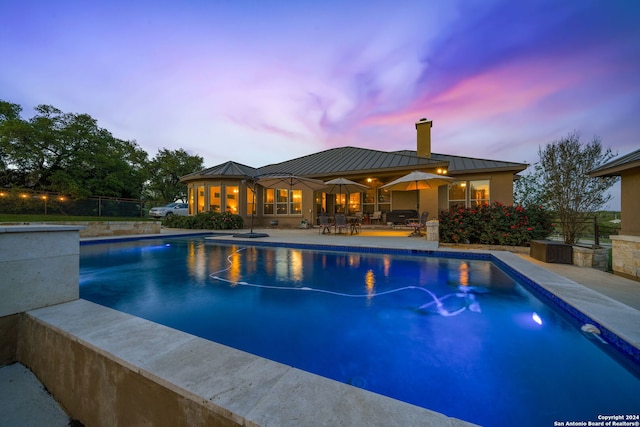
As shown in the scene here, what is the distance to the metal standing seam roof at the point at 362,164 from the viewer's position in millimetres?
11914

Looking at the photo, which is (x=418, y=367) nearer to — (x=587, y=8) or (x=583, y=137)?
(x=583, y=137)

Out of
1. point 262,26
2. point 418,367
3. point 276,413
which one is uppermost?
point 262,26

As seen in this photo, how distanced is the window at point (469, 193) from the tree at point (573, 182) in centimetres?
429

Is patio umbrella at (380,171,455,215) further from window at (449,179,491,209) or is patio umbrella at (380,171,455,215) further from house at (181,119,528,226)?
window at (449,179,491,209)

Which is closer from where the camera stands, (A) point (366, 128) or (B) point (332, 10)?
(B) point (332, 10)

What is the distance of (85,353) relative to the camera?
68.5 inches

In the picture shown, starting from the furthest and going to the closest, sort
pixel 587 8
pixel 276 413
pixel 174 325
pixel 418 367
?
pixel 587 8
pixel 174 325
pixel 418 367
pixel 276 413

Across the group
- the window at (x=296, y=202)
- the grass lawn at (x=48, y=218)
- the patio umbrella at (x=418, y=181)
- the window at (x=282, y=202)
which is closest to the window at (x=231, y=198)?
the window at (x=282, y=202)

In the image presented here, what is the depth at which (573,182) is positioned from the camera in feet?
24.7

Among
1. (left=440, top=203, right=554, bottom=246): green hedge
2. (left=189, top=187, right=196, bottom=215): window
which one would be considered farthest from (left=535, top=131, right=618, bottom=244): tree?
(left=189, top=187, right=196, bottom=215): window

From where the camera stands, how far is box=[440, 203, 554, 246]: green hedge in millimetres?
7227

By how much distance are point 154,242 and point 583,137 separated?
16.6m

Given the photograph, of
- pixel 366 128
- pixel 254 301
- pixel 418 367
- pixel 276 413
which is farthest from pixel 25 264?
pixel 366 128

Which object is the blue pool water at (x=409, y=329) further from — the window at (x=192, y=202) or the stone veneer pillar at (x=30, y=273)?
the window at (x=192, y=202)
